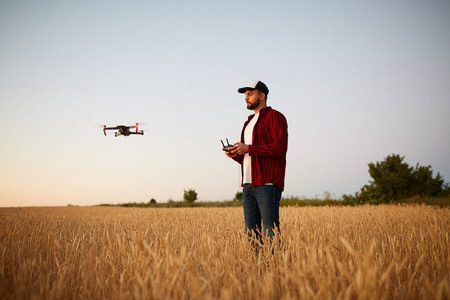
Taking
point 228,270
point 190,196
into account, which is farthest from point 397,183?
point 228,270

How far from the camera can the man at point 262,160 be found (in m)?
4.03

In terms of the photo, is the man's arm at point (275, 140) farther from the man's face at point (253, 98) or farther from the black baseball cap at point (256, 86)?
the black baseball cap at point (256, 86)

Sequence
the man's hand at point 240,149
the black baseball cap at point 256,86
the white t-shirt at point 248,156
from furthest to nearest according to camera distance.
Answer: the black baseball cap at point 256,86
the white t-shirt at point 248,156
the man's hand at point 240,149

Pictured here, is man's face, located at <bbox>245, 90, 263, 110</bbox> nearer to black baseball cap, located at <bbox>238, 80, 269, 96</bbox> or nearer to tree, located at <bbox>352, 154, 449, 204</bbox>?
black baseball cap, located at <bbox>238, 80, 269, 96</bbox>

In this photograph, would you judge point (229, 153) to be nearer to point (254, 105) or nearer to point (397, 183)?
point (254, 105)

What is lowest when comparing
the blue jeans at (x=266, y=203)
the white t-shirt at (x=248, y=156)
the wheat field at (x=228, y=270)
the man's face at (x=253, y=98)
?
the wheat field at (x=228, y=270)

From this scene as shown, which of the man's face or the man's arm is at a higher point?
the man's face

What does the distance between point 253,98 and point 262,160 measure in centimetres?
93

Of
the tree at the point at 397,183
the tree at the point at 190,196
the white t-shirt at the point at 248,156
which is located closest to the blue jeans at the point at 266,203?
the white t-shirt at the point at 248,156

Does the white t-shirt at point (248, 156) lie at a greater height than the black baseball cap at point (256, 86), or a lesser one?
lesser

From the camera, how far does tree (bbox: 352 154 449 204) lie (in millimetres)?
19703

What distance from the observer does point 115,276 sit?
3004 millimetres

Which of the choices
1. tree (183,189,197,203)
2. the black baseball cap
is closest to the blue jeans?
the black baseball cap

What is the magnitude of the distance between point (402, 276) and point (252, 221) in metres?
1.88
